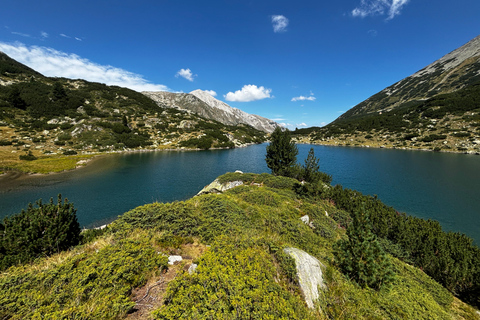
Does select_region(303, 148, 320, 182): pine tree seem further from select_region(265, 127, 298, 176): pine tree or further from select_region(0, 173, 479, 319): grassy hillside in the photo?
select_region(0, 173, 479, 319): grassy hillside

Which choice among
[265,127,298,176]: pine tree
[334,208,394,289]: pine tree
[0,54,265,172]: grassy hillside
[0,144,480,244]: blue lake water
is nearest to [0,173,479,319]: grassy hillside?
[334,208,394,289]: pine tree

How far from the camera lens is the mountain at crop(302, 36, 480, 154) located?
8689 centimetres

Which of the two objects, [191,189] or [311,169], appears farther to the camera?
[191,189]

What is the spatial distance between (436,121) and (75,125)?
7708 inches

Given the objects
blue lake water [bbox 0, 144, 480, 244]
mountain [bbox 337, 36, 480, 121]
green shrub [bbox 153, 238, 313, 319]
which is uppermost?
mountain [bbox 337, 36, 480, 121]

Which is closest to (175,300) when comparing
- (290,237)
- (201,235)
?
(201,235)

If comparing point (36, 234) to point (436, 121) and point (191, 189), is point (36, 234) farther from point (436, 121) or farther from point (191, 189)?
point (436, 121)

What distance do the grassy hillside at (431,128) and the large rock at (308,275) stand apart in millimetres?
114976

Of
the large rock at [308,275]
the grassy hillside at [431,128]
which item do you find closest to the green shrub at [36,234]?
the large rock at [308,275]

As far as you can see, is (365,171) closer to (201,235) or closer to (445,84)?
(201,235)

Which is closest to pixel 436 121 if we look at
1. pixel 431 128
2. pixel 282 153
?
pixel 431 128

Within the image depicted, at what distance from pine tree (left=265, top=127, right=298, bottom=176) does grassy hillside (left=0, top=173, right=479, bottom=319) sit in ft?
88.0

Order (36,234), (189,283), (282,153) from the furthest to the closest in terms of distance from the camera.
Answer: (282,153) → (36,234) → (189,283)

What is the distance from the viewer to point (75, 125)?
85625 millimetres
